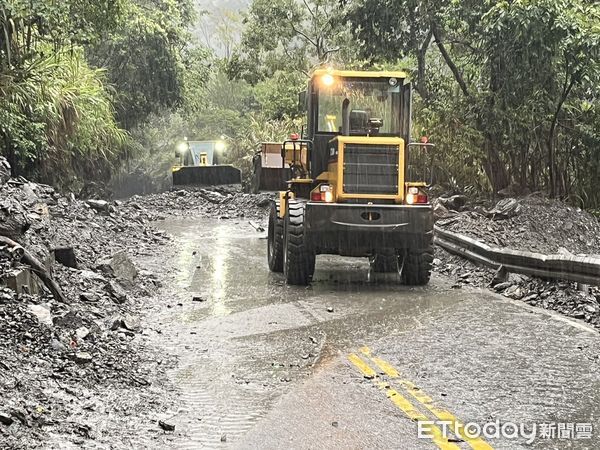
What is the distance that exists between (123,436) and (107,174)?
2963cm

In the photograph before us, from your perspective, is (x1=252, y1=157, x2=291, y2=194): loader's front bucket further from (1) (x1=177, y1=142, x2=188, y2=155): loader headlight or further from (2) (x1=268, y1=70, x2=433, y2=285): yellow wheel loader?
(1) (x1=177, y1=142, x2=188, y2=155): loader headlight

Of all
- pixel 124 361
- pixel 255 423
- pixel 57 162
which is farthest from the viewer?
pixel 57 162

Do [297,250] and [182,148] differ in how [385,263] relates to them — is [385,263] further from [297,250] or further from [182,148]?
[182,148]

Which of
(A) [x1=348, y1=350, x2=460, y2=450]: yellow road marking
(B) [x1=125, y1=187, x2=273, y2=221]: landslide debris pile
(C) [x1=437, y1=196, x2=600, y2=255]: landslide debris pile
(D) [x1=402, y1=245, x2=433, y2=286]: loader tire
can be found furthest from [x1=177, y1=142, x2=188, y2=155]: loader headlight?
(A) [x1=348, y1=350, x2=460, y2=450]: yellow road marking

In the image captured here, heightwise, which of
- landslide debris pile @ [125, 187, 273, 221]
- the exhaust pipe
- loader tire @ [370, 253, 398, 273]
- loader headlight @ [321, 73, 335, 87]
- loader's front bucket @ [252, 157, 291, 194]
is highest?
loader headlight @ [321, 73, 335, 87]

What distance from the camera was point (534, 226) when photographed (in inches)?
671

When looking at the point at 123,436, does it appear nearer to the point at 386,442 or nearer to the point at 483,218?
the point at 386,442

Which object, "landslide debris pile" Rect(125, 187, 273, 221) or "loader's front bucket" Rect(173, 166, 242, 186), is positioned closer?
"landslide debris pile" Rect(125, 187, 273, 221)

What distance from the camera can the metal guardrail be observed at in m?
10.3

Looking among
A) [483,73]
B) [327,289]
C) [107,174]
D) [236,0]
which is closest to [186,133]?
[107,174]

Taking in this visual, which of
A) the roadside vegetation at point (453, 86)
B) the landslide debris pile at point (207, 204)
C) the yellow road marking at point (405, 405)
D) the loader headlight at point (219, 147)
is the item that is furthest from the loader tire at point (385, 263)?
the loader headlight at point (219, 147)

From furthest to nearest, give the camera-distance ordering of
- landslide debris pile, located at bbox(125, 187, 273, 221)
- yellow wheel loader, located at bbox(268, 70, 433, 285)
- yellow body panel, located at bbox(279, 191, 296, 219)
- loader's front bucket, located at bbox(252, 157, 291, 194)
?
landslide debris pile, located at bbox(125, 187, 273, 221), loader's front bucket, located at bbox(252, 157, 291, 194), yellow body panel, located at bbox(279, 191, 296, 219), yellow wheel loader, located at bbox(268, 70, 433, 285)

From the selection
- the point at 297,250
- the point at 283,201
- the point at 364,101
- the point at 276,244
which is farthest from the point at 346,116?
the point at 276,244

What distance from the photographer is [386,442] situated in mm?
5352
